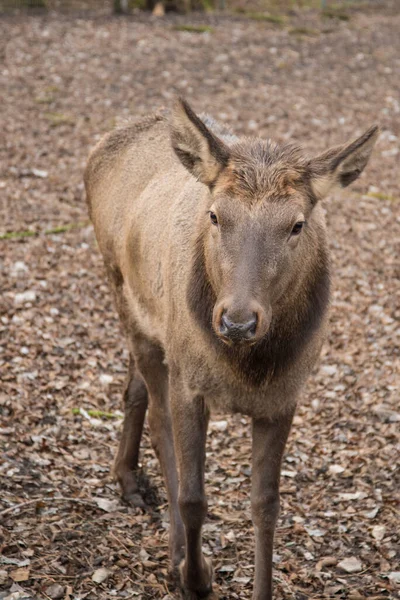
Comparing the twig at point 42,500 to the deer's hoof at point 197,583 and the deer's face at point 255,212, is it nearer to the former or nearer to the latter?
the deer's hoof at point 197,583

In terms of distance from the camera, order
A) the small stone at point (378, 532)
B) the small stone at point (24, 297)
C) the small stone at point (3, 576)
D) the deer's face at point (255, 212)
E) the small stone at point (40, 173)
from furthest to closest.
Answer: the small stone at point (40, 173)
the small stone at point (24, 297)
the small stone at point (378, 532)
the small stone at point (3, 576)
the deer's face at point (255, 212)

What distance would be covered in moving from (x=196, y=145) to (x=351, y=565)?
2811mm

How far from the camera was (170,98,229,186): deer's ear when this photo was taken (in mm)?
4355

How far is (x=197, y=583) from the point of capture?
16.4 ft

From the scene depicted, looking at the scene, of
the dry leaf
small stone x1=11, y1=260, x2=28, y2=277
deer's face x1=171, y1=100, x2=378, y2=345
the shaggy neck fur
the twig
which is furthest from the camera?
small stone x1=11, y1=260, x2=28, y2=277

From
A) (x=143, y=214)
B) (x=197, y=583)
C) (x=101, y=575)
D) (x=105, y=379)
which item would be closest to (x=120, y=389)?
(x=105, y=379)

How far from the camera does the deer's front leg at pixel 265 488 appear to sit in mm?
4797

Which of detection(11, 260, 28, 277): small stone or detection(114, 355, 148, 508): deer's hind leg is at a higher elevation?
detection(11, 260, 28, 277): small stone

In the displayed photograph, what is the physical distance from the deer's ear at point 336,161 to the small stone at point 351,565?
2.42 meters

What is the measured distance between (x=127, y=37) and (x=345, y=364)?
40.2 feet

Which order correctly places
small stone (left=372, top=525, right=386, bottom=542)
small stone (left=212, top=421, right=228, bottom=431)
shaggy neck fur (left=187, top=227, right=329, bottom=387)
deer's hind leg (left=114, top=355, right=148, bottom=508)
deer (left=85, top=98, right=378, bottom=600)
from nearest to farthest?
deer (left=85, top=98, right=378, bottom=600), shaggy neck fur (left=187, top=227, right=329, bottom=387), small stone (left=372, top=525, right=386, bottom=542), deer's hind leg (left=114, top=355, right=148, bottom=508), small stone (left=212, top=421, right=228, bottom=431)

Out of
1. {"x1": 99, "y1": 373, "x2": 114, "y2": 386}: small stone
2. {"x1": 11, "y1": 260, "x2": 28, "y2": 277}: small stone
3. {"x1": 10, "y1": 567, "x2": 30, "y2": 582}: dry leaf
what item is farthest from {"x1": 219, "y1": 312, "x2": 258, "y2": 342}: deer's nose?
{"x1": 11, "y1": 260, "x2": 28, "y2": 277}: small stone

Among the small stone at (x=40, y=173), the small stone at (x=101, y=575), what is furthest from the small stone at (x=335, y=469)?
the small stone at (x=40, y=173)

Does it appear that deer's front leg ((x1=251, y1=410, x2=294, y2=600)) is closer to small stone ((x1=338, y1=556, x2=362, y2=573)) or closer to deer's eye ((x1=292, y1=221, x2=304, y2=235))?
small stone ((x1=338, y1=556, x2=362, y2=573))
